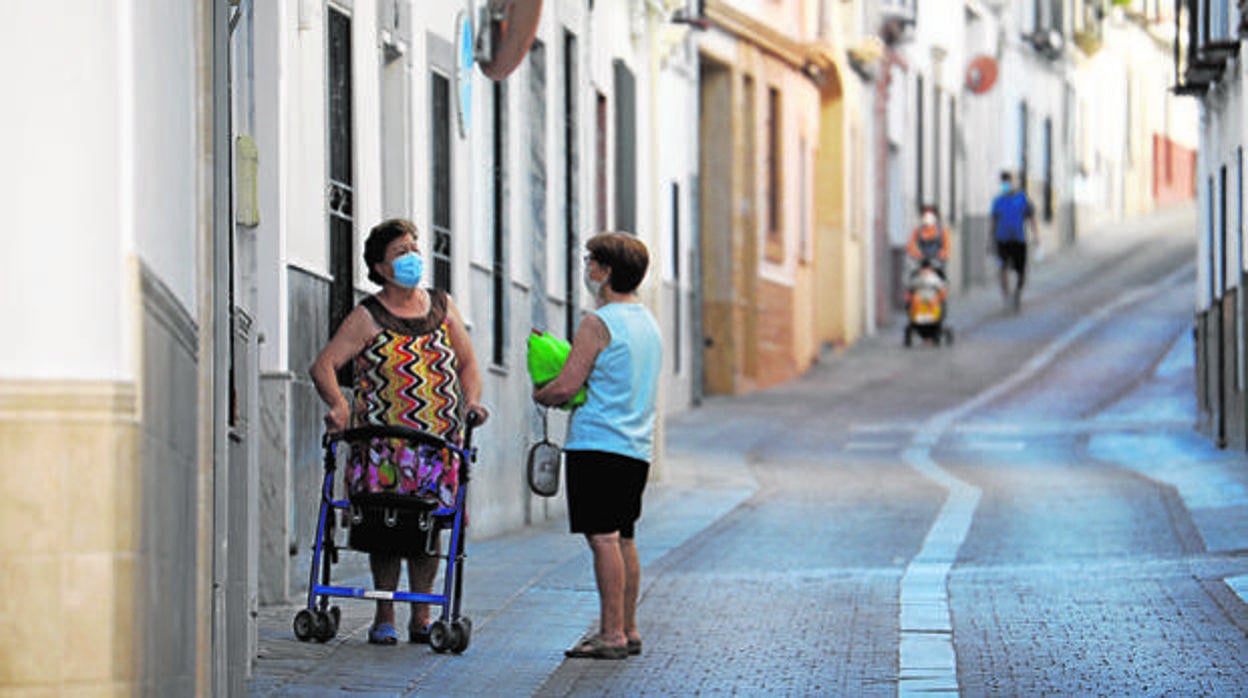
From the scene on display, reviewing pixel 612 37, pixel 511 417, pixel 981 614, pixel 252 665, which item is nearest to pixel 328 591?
pixel 252 665

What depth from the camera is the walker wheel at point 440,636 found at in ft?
33.6

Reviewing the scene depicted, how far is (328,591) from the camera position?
406 inches

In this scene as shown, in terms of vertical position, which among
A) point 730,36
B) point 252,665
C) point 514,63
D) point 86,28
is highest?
point 730,36

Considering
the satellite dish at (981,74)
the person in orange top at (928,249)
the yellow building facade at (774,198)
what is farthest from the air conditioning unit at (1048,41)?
the person in orange top at (928,249)

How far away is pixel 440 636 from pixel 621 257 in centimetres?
156

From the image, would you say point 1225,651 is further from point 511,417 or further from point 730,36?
point 730,36

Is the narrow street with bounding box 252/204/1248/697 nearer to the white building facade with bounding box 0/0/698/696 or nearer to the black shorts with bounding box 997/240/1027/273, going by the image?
the white building facade with bounding box 0/0/698/696

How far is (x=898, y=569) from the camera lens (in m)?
13.9

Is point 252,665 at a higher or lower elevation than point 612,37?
lower

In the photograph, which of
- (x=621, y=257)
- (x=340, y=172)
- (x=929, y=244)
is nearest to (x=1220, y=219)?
(x=929, y=244)

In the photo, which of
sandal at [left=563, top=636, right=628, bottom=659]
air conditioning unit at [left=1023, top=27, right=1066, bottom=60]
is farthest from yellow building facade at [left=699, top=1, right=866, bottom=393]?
sandal at [left=563, top=636, right=628, bottom=659]

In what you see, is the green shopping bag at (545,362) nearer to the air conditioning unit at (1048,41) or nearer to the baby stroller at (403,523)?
the baby stroller at (403,523)

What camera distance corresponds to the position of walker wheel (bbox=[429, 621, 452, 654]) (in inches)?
403

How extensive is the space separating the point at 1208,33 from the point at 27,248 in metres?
20.8
